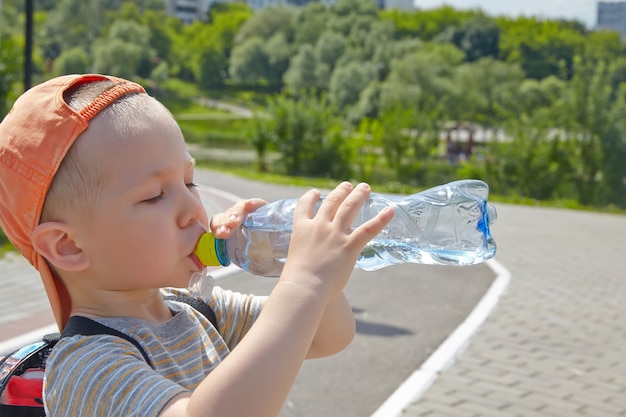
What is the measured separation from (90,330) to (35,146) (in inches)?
15.4

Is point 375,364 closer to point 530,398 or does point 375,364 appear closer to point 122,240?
point 530,398

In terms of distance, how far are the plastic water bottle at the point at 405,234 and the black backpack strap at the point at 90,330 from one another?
0.23 meters

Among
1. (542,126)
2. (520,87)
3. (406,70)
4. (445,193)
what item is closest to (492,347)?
(445,193)

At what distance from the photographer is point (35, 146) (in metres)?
1.64

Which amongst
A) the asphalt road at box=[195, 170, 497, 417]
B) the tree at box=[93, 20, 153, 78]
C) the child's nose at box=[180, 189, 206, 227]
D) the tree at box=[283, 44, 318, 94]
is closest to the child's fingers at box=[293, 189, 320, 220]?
the child's nose at box=[180, 189, 206, 227]

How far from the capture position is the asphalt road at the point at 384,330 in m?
5.29

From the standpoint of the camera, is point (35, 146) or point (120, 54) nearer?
point (35, 146)

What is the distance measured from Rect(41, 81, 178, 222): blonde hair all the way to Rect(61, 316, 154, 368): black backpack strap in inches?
8.8

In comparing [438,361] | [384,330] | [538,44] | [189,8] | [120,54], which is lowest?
[189,8]

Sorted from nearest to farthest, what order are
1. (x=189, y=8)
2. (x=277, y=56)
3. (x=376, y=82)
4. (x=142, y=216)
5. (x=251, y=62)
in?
(x=142, y=216), (x=376, y=82), (x=277, y=56), (x=251, y=62), (x=189, y=8)

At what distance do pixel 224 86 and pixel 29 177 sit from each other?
356 feet

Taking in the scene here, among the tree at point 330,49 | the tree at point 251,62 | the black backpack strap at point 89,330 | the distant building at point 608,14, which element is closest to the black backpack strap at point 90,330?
the black backpack strap at point 89,330

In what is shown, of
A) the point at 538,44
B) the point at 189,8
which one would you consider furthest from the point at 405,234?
the point at 189,8

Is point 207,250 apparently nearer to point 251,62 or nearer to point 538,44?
point 251,62
